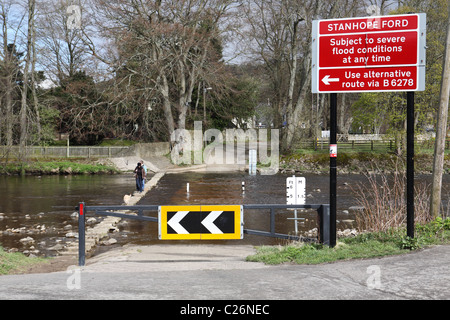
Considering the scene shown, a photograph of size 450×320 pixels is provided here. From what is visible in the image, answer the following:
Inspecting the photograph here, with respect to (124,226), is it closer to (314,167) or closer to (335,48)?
(335,48)

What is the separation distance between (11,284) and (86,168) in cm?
3712

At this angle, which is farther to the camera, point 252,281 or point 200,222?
point 200,222

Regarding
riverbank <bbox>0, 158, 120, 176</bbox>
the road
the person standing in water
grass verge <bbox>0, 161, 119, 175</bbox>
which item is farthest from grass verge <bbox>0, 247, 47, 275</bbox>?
grass verge <bbox>0, 161, 119, 175</bbox>

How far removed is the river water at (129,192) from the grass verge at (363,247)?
14.7ft

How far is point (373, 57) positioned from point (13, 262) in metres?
8.81

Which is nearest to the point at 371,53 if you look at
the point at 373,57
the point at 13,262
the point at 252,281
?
the point at 373,57

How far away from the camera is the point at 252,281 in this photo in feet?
25.1

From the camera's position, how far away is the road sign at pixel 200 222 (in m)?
10.4

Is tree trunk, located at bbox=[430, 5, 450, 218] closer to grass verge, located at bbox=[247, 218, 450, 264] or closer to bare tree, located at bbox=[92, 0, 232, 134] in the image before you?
grass verge, located at bbox=[247, 218, 450, 264]

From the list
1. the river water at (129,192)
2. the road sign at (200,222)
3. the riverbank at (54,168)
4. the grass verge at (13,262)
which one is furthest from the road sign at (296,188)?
the riverbank at (54,168)

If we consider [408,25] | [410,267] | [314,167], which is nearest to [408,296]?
[410,267]

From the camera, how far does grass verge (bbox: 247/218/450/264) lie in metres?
9.51

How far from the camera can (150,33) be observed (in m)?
43.7

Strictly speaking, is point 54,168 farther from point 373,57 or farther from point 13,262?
point 373,57
